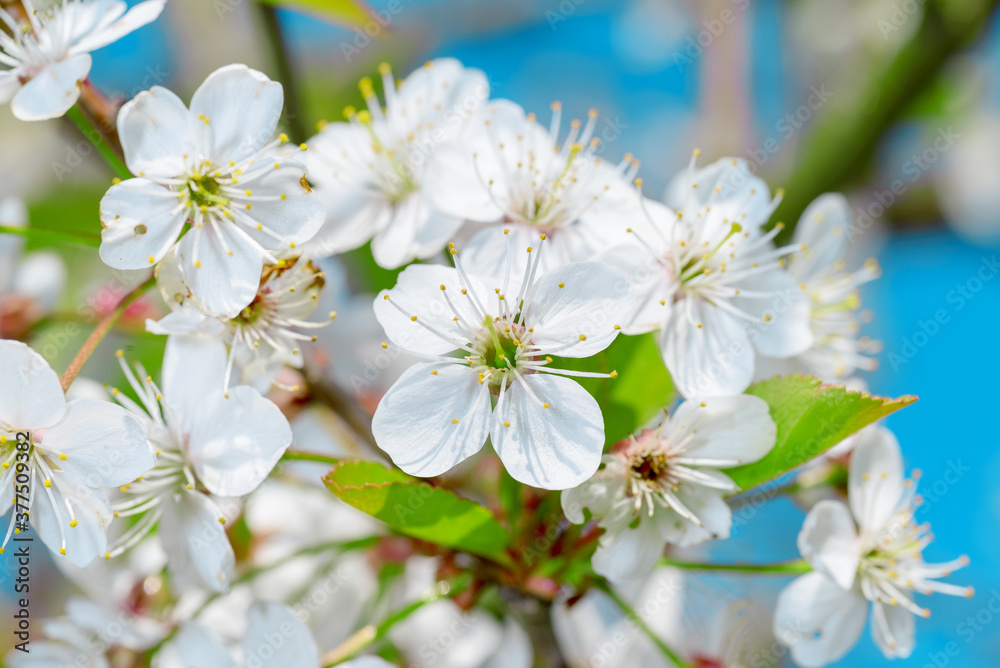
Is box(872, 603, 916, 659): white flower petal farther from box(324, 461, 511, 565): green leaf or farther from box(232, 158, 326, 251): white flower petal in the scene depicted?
box(232, 158, 326, 251): white flower petal

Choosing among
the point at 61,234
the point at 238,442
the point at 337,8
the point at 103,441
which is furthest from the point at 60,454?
the point at 337,8

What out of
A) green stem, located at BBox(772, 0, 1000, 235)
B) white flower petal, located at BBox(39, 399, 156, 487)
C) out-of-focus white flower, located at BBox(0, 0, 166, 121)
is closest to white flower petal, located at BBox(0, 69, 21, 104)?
out-of-focus white flower, located at BBox(0, 0, 166, 121)

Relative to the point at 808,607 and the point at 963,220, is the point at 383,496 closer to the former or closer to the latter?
the point at 808,607

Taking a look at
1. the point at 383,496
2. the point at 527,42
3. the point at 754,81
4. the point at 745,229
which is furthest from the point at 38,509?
the point at 527,42

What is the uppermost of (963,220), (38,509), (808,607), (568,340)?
(568,340)

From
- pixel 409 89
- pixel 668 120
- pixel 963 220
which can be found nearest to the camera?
pixel 409 89

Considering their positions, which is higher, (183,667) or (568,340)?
(568,340)
